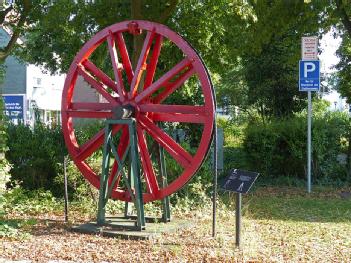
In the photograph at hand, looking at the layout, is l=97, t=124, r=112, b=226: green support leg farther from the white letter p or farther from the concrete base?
the white letter p

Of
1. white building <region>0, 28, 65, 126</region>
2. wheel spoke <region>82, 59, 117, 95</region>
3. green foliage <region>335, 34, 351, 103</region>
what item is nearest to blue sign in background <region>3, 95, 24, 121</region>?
wheel spoke <region>82, 59, 117, 95</region>

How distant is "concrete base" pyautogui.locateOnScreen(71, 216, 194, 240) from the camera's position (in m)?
7.79

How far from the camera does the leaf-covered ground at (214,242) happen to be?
6559 mm

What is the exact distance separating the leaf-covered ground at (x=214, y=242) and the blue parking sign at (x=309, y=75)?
3567 mm

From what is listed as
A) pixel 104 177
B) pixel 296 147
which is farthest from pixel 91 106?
pixel 296 147

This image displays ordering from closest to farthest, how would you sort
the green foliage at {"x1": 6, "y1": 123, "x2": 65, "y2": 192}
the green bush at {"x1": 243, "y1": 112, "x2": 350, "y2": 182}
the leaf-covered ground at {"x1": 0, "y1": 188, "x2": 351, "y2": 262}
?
the leaf-covered ground at {"x1": 0, "y1": 188, "x2": 351, "y2": 262} → the green foliage at {"x1": 6, "y1": 123, "x2": 65, "y2": 192} → the green bush at {"x1": 243, "y1": 112, "x2": 350, "y2": 182}

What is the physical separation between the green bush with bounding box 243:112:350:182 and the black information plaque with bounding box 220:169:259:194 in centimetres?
731

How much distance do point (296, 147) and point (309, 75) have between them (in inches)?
85.6

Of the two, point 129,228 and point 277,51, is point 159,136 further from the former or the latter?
point 277,51

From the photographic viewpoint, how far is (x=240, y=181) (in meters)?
7.27

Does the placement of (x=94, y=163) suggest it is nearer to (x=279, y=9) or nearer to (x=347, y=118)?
(x=279, y=9)

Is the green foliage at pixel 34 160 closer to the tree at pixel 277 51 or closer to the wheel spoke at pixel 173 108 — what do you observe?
the wheel spoke at pixel 173 108

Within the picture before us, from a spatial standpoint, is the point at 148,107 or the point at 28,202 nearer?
the point at 148,107

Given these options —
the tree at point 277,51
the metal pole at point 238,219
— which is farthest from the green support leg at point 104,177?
the tree at point 277,51
